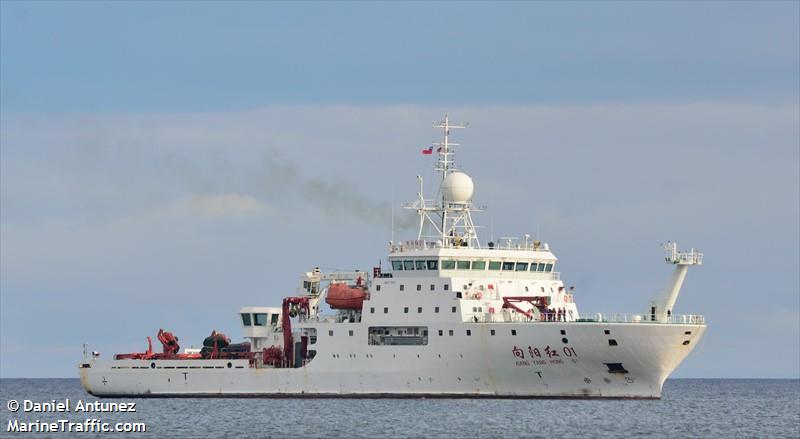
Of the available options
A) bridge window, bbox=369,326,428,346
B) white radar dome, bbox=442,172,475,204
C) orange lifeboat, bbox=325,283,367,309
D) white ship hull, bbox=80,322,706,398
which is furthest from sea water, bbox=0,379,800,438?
white radar dome, bbox=442,172,475,204

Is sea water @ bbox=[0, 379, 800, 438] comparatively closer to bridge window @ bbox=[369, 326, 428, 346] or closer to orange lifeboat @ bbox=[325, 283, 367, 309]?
bridge window @ bbox=[369, 326, 428, 346]

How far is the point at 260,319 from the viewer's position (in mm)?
69312

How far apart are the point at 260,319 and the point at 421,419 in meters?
17.7

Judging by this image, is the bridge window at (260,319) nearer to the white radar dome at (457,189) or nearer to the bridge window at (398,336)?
the bridge window at (398,336)

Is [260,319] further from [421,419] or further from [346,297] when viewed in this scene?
[421,419]

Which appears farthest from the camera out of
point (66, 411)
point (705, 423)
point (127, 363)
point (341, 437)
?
point (127, 363)

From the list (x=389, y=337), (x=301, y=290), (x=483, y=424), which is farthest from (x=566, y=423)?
(x=301, y=290)

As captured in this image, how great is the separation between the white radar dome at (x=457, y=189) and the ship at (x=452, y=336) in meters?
0.06

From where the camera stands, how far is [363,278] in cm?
6519

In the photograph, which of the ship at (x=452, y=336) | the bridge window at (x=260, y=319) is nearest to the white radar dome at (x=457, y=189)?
the ship at (x=452, y=336)

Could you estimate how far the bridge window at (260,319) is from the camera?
69188mm

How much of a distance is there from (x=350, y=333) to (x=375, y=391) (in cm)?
282

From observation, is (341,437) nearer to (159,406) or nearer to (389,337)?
(389,337)

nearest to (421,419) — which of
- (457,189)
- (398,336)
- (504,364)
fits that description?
(504,364)
